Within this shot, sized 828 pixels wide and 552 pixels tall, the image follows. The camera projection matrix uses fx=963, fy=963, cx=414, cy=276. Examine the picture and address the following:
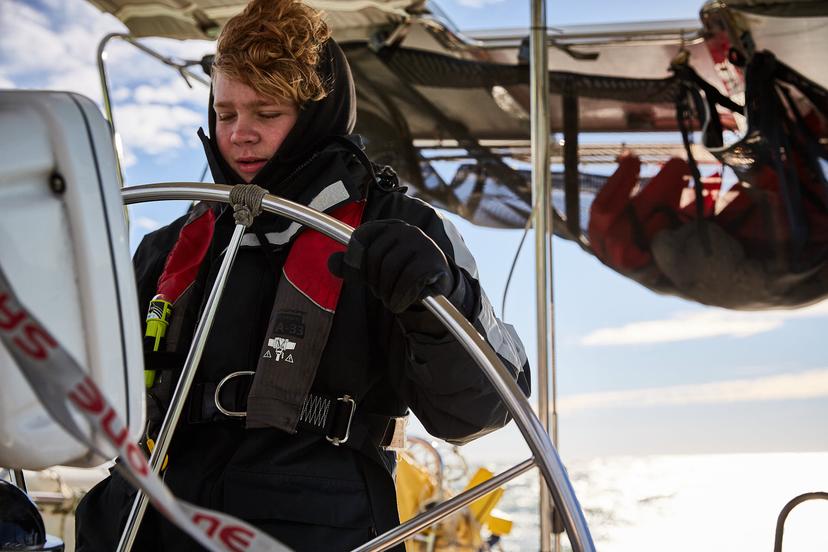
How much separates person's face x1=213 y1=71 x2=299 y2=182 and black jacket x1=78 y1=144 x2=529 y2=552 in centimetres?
7

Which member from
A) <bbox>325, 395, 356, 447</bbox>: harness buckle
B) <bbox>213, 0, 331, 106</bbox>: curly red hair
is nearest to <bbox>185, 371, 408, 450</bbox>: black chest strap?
<bbox>325, 395, 356, 447</bbox>: harness buckle

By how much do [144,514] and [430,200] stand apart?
7.43ft

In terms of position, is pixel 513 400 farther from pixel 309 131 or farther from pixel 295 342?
pixel 309 131

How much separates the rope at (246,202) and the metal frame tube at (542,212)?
1506 mm

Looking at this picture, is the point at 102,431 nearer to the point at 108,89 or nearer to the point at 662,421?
the point at 108,89

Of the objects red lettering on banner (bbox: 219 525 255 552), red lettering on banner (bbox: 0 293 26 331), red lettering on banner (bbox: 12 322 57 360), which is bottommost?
red lettering on banner (bbox: 219 525 255 552)

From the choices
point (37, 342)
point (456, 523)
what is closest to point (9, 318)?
point (37, 342)

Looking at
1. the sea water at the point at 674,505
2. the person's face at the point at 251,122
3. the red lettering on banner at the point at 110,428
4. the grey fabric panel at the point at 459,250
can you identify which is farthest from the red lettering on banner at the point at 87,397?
the sea water at the point at 674,505

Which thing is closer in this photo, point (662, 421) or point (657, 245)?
point (657, 245)

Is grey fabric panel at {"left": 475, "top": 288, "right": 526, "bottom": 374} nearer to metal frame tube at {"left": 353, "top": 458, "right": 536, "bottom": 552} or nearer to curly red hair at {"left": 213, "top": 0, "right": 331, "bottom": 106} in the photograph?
metal frame tube at {"left": 353, "top": 458, "right": 536, "bottom": 552}

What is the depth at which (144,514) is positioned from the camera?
3.98ft

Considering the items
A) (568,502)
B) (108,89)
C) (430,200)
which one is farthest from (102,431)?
(430,200)

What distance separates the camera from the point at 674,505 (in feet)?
48.2

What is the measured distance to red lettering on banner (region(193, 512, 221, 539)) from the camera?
1.80ft
